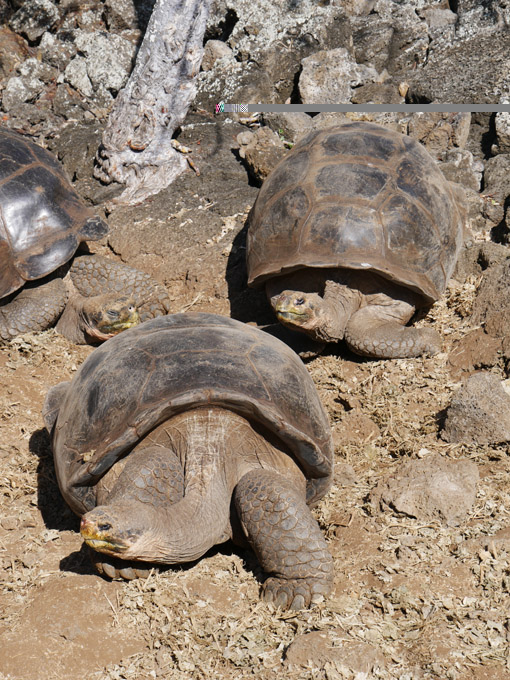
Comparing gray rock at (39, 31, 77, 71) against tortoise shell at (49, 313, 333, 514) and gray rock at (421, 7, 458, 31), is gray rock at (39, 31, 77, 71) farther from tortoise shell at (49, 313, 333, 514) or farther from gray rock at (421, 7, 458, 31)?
tortoise shell at (49, 313, 333, 514)

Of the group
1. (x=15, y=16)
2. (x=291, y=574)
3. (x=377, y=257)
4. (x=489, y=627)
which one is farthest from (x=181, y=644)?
(x=15, y=16)

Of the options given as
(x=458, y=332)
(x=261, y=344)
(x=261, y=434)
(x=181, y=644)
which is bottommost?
(x=458, y=332)

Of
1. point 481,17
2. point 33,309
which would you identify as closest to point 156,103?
point 33,309

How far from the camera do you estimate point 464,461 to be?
3.60 metres

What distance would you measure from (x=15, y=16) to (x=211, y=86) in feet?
9.88

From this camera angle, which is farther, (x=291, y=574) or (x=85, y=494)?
(x=85, y=494)

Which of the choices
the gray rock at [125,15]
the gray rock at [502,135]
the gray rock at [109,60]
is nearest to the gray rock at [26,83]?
the gray rock at [109,60]

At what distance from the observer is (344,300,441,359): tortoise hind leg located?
15.6ft

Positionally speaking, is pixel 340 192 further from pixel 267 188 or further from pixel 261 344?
pixel 261 344

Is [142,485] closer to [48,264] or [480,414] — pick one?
[480,414]

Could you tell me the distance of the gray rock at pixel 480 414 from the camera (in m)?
3.75

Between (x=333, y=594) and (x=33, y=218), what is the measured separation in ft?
11.9

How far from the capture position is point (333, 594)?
2.97m

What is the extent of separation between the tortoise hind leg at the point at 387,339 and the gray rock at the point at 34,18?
6.69 meters
